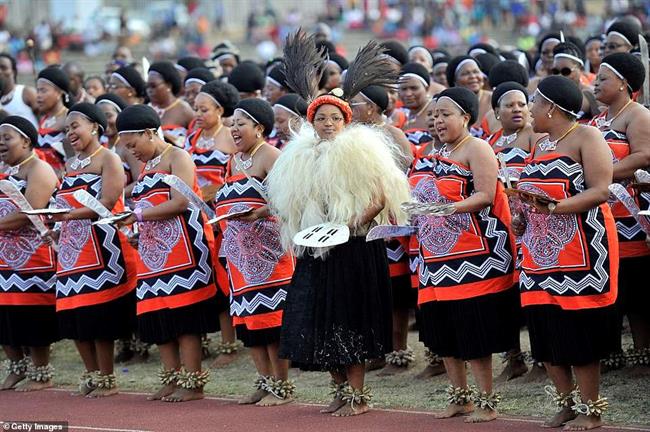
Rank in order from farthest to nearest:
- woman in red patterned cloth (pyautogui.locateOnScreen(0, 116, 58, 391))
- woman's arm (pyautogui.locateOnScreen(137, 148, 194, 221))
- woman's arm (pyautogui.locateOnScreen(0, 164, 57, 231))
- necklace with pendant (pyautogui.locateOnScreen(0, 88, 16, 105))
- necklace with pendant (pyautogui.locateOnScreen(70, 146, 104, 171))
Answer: necklace with pendant (pyautogui.locateOnScreen(0, 88, 16, 105)), woman in red patterned cloth (pyautogui.locateOnScreen(0, 116, 58, 391)), woman's arm (pyautogui.locateOnScreen(0, 164, 57, 231)), necklace with pendant (pyautogui.locateOnScreen(70, 146, 104, 171)), woman's arm (pyautogui.locateOnScreen(137, 148, 194, 221))

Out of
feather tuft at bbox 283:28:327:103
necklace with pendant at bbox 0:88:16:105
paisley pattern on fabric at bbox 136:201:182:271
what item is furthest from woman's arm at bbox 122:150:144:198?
necklace with pendant at bbox 0:88:16:105

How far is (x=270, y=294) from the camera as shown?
920 cm

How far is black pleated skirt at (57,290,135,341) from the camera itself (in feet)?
32.3

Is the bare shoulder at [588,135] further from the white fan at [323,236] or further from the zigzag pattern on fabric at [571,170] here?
the white fan at [323,236]

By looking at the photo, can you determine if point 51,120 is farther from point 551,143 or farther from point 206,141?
point 551,143

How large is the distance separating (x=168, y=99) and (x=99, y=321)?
3.45 metres

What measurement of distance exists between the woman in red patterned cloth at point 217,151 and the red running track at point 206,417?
114 cm

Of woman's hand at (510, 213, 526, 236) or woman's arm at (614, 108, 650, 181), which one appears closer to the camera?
woman's hand at (510, 213, 526, 236)

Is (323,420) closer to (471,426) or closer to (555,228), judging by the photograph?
(471,426)

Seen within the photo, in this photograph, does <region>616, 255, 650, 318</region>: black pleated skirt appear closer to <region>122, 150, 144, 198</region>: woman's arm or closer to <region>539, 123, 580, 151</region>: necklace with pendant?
<region>539, 123, 580, 151</region>: necklace with pendant

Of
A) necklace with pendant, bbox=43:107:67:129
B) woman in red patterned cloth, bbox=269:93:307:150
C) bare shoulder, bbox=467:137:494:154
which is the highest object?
necklace with pendant, bbox=43:107:67:129

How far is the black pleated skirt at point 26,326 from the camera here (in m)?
10.4

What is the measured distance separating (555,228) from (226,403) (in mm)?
3032

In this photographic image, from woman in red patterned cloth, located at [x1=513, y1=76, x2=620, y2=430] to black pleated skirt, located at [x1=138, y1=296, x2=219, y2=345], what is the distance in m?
2.78
